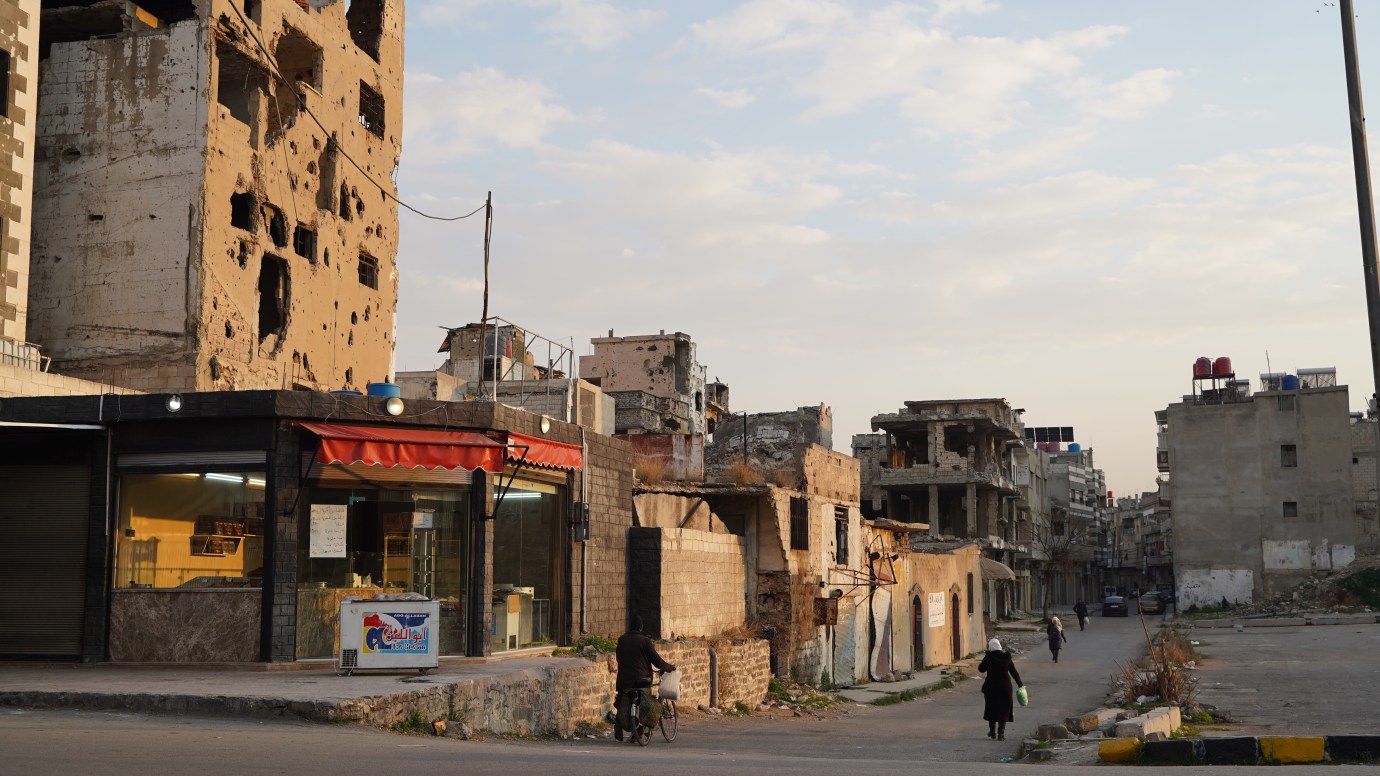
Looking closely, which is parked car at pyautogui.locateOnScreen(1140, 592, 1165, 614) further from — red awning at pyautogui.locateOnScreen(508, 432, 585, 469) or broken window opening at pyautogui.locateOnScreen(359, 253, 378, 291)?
red awning at pyautogui.locateOnScreen(508, 432, 585, 469)

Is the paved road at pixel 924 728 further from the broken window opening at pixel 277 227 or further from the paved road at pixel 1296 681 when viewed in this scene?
the broken window opening at pixel 277 227

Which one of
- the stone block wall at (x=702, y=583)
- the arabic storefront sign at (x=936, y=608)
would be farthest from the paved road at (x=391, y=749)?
the arabic storefront sign at (x=936, y=608)

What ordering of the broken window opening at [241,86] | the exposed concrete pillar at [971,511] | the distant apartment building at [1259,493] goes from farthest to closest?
the exposed concrete pillar at [971,511], the distant apartment building at [1259,493], the broken window opening at [241,86]

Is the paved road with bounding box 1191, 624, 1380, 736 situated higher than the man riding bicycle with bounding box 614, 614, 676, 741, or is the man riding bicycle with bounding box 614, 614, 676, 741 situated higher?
the man riding bicycle with bounding box 614, 614, 676, 741

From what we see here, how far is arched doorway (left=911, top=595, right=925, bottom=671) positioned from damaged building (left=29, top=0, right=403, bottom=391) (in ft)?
57.7

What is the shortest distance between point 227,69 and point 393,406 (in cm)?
1766

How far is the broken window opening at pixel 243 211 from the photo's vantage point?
3005cm

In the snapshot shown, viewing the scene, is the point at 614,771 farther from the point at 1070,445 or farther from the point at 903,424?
the point at 1070,445

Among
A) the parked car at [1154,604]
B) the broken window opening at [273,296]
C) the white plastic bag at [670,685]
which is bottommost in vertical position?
the parked car at [1154,604]

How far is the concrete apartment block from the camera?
64500mm

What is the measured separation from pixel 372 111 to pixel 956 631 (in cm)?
2449

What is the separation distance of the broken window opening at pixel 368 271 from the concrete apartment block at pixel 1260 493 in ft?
161

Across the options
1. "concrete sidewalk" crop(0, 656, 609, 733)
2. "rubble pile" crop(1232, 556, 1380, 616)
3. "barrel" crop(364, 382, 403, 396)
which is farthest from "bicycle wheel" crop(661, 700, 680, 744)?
"rubble pile" crop(1232, 556, 1380, 616)

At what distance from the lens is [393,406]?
16500mm
